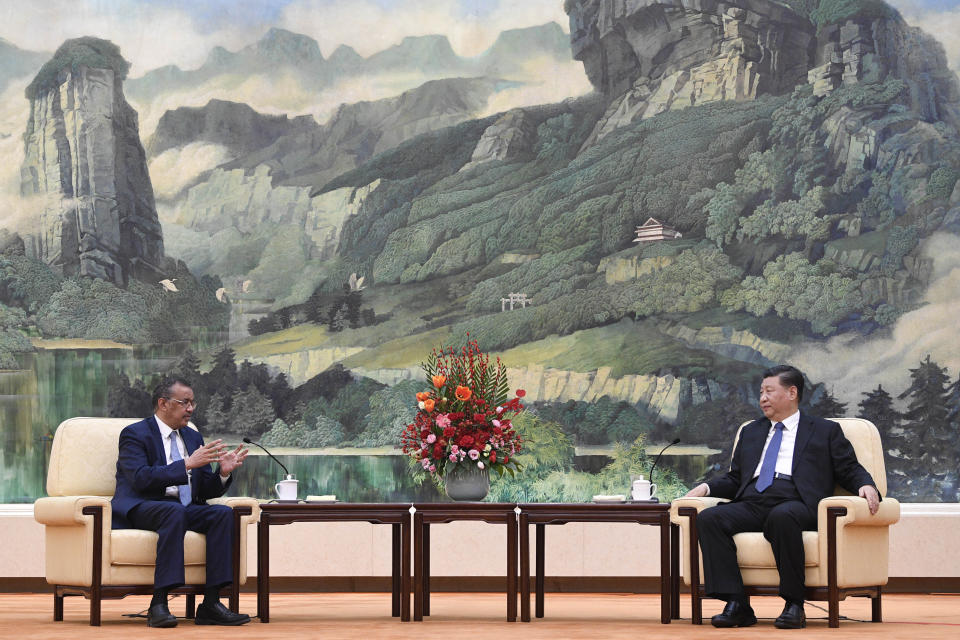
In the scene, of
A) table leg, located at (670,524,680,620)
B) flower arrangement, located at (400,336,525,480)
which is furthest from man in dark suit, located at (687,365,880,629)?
flower arrangement, located at (400,336,525,480)

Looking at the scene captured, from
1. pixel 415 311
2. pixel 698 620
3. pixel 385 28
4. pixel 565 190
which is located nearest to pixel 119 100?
pixel 385 28

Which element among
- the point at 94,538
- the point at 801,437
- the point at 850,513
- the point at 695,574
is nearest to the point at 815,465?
the point at 801,437

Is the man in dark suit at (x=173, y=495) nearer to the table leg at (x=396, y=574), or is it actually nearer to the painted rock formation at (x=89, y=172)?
the table leg at (x=396, y=574)

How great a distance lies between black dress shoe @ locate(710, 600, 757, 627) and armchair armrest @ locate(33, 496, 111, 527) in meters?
2.45

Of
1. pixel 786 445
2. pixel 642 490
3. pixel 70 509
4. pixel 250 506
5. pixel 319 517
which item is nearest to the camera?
pixel 70 509

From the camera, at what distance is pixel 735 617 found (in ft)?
16.3

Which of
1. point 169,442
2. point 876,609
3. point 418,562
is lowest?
point 876,609

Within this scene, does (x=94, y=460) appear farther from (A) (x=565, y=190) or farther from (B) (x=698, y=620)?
(A) (x=565, y=190)

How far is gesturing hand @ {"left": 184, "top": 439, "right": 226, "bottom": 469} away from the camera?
5.22m

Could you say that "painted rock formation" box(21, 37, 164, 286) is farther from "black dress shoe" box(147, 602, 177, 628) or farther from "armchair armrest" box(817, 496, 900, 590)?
"armchair armrest" box(817, 496, 900, 590)

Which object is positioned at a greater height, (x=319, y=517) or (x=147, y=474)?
(x=147, y=474)

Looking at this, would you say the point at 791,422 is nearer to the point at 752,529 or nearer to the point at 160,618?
the point at 752,529

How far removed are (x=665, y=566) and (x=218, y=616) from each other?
1.81m

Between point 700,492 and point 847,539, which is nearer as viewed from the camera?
point 847,539
